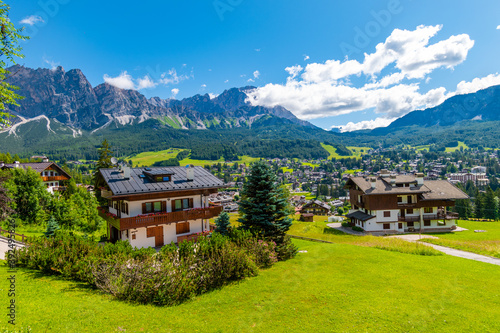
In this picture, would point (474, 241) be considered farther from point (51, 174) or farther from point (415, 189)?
point (51, 174)

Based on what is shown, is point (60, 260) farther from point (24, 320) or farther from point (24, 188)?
point (24, 188)

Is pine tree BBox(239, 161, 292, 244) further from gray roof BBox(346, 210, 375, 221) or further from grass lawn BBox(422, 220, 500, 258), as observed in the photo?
gray roof BBox(346, 210, 375, 221)

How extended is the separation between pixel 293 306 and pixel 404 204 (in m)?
43.4

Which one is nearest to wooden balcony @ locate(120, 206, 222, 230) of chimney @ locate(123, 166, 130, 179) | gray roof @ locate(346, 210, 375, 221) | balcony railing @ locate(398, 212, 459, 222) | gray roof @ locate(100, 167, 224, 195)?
gray roof @ locate(100, 167, 224, 195)

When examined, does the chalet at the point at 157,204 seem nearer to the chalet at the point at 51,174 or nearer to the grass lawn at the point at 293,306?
the grass lawn at the point at 293,306

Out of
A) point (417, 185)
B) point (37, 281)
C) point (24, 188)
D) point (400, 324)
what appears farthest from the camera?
point (417, 185)

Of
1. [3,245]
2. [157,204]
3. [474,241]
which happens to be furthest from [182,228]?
[474,241]

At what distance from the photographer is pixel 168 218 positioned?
78.6 ft

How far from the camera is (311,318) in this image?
34.3ft

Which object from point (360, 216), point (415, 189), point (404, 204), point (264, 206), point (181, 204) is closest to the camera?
point (264, 206)

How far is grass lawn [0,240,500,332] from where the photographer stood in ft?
31.6

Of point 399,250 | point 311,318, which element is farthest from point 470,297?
point 399,250

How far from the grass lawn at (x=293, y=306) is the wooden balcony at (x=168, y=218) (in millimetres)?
8268

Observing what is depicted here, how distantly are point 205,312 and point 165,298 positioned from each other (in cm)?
206
